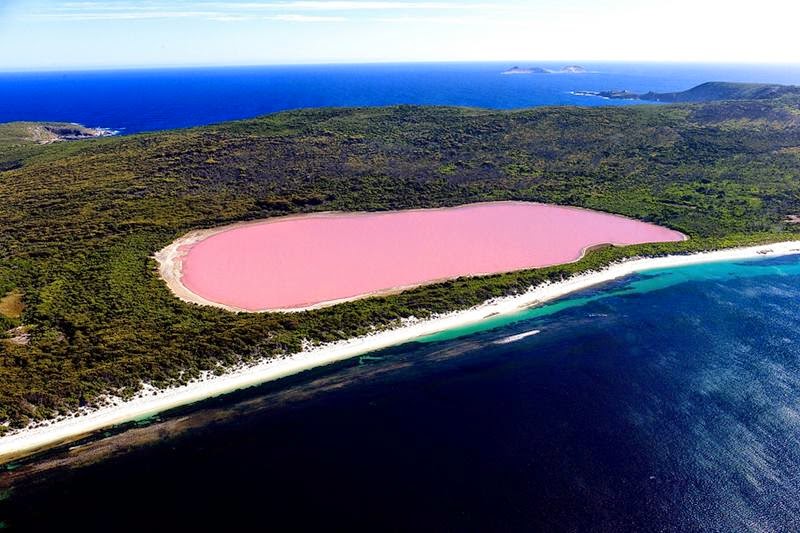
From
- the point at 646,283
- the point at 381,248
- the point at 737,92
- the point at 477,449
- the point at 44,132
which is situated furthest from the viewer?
the point at 737,92

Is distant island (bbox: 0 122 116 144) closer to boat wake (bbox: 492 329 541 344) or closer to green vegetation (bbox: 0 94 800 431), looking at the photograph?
green vegetation (bbox: 0 94 800 431)

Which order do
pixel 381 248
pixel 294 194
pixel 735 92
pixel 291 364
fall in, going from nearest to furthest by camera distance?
pixel 291 364 < pixel 381 248 < pixel 294 194 < pixel 735 92

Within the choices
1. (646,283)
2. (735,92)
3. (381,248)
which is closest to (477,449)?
(646,283)

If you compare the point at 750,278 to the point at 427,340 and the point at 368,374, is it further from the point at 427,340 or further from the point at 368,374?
the point at 368,374

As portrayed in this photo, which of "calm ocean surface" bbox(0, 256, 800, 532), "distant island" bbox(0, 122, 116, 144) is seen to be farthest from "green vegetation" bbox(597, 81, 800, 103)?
"distant island" bbox(0, 122, 116, 144)

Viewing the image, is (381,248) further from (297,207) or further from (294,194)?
(294,194)

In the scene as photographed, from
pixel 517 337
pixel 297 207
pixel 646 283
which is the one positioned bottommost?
pixel 517 337
